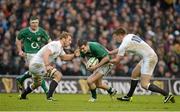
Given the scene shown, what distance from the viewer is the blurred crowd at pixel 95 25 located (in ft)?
95.7

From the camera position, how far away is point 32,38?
74.2 ft

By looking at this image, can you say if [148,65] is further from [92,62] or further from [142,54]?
[92,62]

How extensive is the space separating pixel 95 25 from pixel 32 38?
8.89 m

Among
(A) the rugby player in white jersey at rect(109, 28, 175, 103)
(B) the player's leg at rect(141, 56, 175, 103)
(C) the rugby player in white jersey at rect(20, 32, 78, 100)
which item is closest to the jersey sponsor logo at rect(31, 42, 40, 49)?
(C) the rugby player in white jersey at rect(20, 32, 78, 100)

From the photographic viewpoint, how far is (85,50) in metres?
20.2

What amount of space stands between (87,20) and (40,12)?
226cm

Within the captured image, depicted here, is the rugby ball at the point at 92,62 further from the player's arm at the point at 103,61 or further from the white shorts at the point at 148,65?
the white shorts at the point at 148,65

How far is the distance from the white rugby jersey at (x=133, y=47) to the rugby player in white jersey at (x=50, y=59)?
158 cm

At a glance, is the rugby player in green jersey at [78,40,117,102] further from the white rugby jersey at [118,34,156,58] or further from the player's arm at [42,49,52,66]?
the player's arm at [42,49,52,66]

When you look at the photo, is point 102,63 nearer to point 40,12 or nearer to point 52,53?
point 52,53

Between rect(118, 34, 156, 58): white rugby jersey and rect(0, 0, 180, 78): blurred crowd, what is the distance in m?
8.67

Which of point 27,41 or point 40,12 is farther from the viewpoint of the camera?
point 40,12

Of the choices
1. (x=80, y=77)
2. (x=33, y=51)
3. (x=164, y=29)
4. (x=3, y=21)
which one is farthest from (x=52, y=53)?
(x=164, y=29)

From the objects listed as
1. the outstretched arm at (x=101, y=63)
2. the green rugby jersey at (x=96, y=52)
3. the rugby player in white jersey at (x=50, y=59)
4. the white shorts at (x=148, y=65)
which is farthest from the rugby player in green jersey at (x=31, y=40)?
the white shorts at (x=148, y=65)
